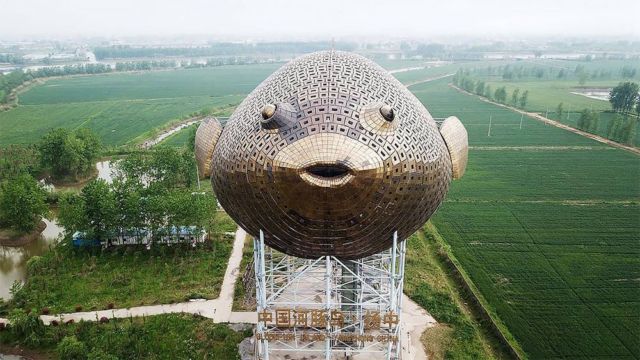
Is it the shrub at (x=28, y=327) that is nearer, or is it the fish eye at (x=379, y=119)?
the fish eye at (x=379, y=119)

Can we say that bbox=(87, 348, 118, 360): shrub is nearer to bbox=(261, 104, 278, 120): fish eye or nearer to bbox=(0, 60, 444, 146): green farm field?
bbox=(261, 104, 278, 120): fish eye

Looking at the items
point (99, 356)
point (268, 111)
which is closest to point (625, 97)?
point (268, 111)

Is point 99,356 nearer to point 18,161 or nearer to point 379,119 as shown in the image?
point 379,119

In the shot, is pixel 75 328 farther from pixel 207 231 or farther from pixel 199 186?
pixel 199 186

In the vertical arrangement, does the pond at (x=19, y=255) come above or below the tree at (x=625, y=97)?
below

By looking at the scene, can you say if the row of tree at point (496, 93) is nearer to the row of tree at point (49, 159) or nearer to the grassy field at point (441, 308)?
the grassy field at point (441, 308)

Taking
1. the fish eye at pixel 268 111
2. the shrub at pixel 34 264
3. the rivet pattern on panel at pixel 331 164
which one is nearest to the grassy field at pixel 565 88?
the rivet pattern on panel at pixel 331 164

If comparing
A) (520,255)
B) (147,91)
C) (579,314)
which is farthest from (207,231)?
(147,91)
